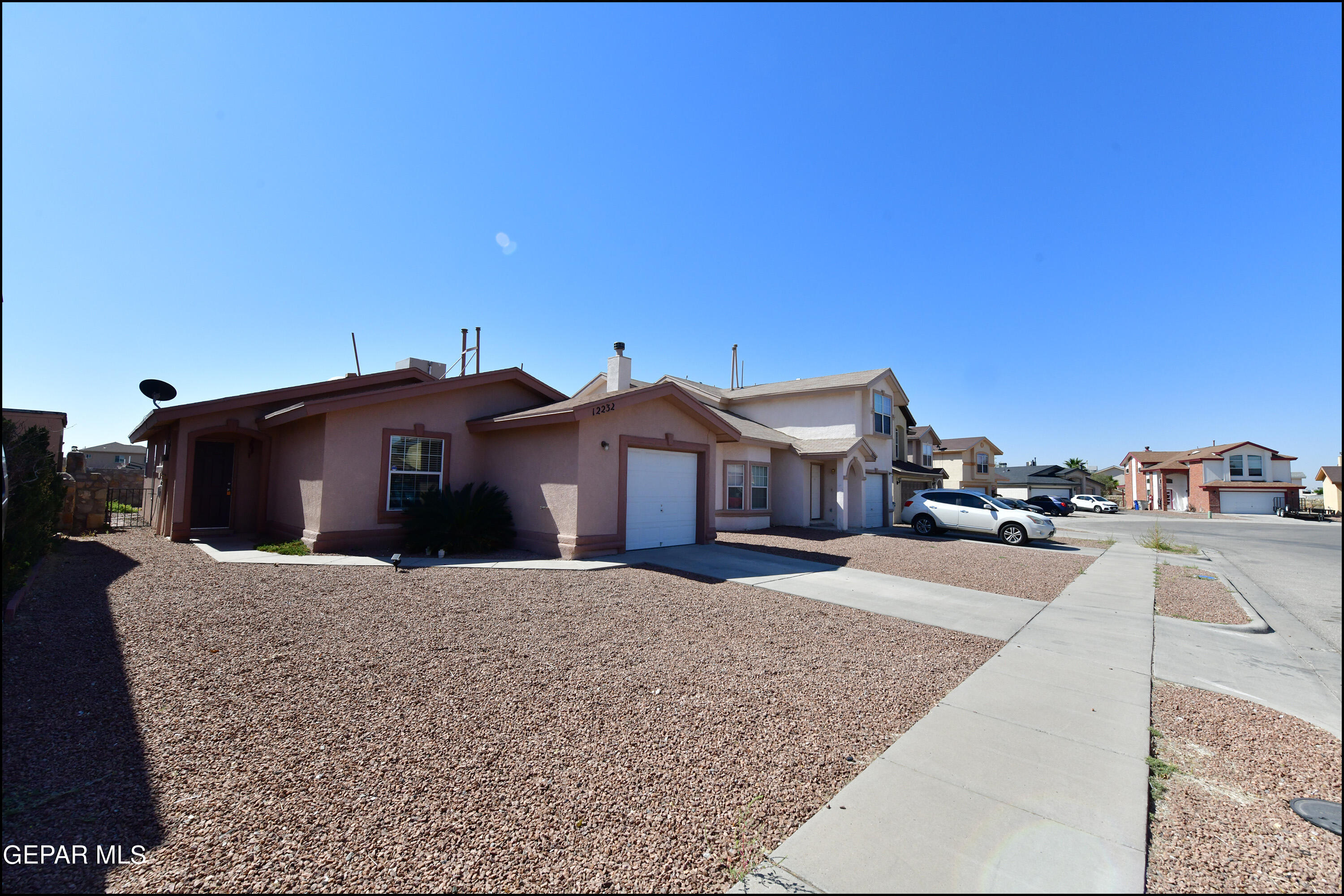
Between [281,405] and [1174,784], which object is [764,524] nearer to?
[281,405]

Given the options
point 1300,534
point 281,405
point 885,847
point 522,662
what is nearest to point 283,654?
point 522,662

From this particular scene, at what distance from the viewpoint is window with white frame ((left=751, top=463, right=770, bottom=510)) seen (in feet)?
63.3

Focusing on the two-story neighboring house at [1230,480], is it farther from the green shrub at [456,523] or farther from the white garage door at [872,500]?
the green shrub at [456,523]

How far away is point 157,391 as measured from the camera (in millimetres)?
12555

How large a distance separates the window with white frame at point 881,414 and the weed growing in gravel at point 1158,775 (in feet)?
61.3

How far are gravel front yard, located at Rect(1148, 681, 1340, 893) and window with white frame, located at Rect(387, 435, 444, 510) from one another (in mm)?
11738

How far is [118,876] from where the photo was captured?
8.52 ft

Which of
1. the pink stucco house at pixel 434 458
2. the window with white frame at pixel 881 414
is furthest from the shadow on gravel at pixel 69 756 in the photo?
the window with white frame at pixel 881 414

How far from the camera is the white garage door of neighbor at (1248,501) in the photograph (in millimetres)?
39719

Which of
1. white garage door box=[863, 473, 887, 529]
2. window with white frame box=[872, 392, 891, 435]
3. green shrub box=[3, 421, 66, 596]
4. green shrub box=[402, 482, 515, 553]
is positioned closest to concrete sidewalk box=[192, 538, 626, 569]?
green shrub box=[402, 482, 515, 553]

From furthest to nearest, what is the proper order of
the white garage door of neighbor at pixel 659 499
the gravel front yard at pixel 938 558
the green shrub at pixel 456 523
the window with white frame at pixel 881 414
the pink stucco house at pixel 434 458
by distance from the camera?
the window with white frame at pixel 881 414 → the white garage door of neighbor at pixel 659 499 → the green shrub at pixel 456 523 → the pink stucco house at pixel 434 458 → the gravel front yard at pixel 938 558

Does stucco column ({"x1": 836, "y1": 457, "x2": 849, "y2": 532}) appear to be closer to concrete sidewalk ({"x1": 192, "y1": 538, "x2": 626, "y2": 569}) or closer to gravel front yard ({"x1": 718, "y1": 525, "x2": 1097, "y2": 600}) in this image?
gravel front yard ({"x1": 718, "y1": 525, "x2": 1097, "y2": 600})

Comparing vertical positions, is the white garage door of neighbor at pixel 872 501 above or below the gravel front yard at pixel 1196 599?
above

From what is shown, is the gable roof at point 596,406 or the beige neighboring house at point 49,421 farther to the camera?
the beige neighboring house at point 49,421
